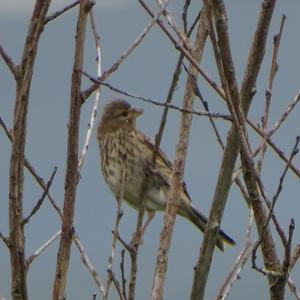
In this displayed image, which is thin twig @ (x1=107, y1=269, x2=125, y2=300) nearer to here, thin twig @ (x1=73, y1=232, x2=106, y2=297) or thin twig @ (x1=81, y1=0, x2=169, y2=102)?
thin twig @ (x1=73, y1=232, x2=106, y2=297)

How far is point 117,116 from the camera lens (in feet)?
22.6

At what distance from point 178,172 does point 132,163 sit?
355 centimetres

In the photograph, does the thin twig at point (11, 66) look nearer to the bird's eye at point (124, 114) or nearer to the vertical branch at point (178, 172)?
the vertical branch at point (178, 172)

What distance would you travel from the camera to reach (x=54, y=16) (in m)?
2.59

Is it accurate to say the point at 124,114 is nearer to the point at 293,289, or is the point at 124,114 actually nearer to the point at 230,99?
the point at 293,289

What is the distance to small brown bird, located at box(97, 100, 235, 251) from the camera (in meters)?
6.45

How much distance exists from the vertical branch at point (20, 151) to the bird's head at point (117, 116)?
4318 millimetres

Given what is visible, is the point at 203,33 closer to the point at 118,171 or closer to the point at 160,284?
the point at 160,284

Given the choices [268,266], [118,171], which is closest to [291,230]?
[268,266]

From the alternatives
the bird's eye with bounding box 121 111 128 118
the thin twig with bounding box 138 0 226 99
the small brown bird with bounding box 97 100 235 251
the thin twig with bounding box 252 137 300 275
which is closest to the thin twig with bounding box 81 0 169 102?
the thin twig with bounding box 138 0 226 99

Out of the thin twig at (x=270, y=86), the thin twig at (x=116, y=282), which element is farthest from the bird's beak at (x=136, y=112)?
the thin twig at (x=116, y=282)

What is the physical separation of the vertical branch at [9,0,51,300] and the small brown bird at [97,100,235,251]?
12.8 feet

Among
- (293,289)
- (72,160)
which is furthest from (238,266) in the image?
(72,160)

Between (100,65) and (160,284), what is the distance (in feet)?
3.11
